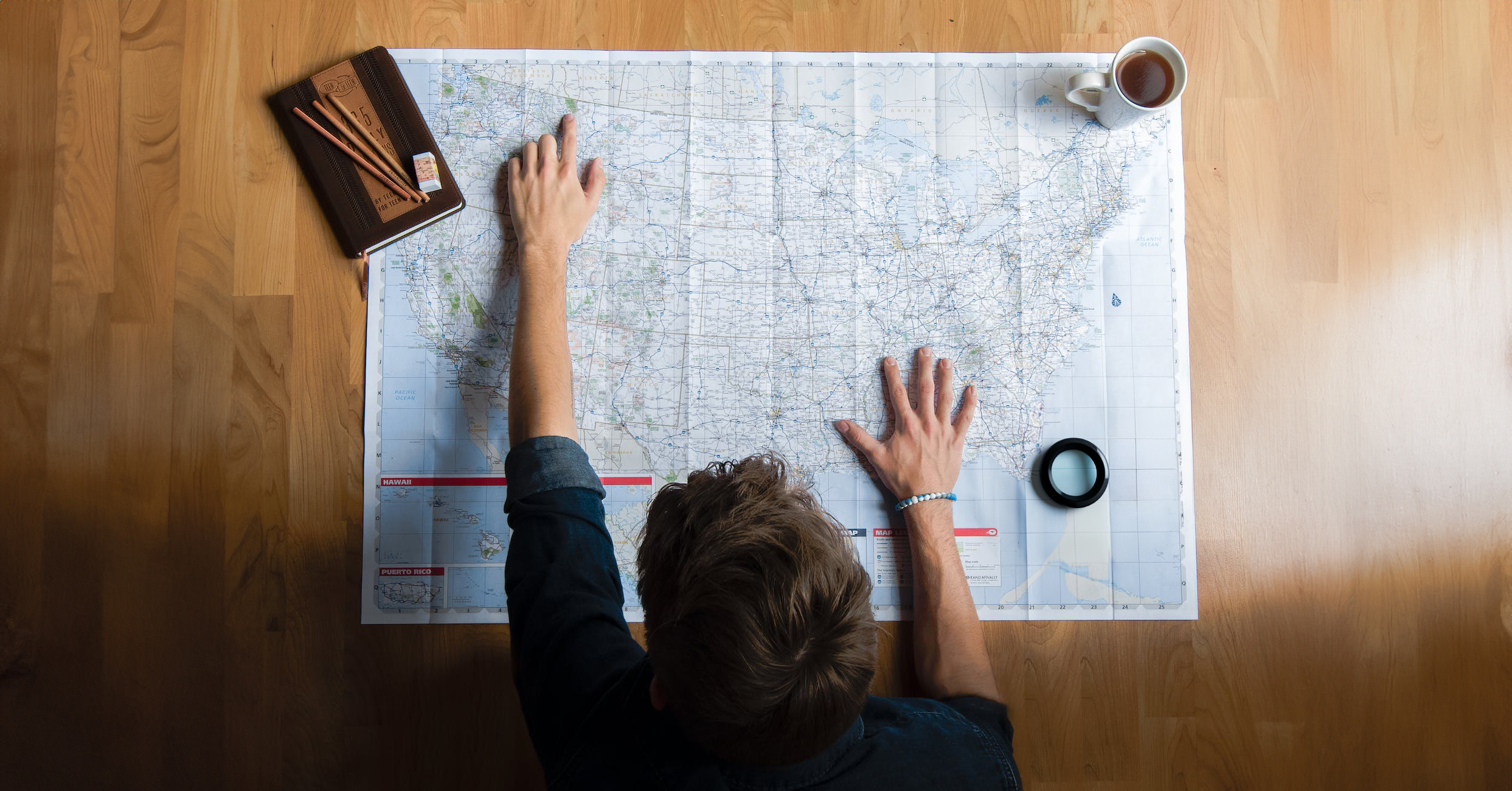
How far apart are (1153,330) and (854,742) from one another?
80 centimetres

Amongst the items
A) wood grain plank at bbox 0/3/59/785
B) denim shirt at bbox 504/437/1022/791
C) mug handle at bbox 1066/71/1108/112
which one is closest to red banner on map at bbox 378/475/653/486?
denim shirt at bbox 504/437/1022/791

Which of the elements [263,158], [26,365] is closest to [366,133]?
[263,158]

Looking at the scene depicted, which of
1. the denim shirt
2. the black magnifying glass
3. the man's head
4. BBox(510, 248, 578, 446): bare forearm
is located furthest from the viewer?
the black magnifying glass

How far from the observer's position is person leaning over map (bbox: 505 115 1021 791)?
0.69 meters

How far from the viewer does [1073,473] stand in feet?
4.02

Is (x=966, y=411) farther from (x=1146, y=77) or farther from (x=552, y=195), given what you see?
(x=552, y=195)

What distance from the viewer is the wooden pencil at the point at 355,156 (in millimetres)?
1224

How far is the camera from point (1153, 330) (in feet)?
4.07

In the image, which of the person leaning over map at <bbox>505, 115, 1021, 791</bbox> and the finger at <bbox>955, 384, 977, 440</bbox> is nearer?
the person leaning over map at <bbox>505, 115, 1021, 791</bbox>

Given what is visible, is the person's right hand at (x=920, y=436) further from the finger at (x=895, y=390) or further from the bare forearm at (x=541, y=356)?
the bare forearm at (x=541, y=356)


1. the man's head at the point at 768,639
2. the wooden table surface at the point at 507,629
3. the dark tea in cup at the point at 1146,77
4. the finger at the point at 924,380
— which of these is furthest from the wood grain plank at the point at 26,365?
the dark tea in cup at the point at 1146,77

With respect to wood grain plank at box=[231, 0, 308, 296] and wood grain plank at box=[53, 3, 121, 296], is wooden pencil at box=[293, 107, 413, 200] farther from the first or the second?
wood grain plank at box=[53, 3, 121, 296]

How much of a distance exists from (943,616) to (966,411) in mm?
303

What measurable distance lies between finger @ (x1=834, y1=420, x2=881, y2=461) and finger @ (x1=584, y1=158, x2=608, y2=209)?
50 centimetres
